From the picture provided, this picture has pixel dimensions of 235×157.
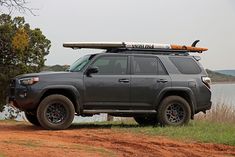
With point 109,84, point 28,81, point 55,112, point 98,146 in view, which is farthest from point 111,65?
point 98,146

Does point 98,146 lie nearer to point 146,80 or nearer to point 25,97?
point 25,97

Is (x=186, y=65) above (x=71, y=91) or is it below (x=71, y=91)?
above

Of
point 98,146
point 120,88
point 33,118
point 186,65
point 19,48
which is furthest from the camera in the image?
point 19,48

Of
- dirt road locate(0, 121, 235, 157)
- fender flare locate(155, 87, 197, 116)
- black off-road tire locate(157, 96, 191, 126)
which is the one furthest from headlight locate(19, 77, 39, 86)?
black off-road tire locate(157, 96, 191, 126)

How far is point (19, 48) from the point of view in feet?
87.7

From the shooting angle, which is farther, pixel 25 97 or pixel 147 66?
pixel 147 66

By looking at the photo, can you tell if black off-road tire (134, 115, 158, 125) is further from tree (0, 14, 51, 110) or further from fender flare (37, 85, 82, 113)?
tree (0, 14, 51, 110)

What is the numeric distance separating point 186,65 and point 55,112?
11.9 feet

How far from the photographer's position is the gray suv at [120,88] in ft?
40.0

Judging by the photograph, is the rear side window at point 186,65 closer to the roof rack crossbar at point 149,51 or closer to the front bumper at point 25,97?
the roof rack crossbar at point 149,51

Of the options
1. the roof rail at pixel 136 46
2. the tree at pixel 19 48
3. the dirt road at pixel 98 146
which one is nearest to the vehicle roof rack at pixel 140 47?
the roof rail at pixel 136 46

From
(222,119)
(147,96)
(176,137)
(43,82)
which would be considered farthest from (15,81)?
(222,119)

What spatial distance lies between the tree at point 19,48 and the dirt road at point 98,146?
1605 centimetres

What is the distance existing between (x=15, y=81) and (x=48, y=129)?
1351 mm
